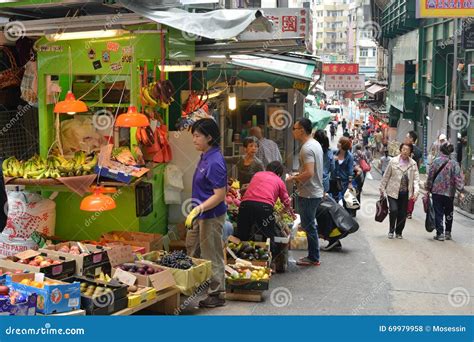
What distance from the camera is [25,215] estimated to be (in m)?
8.36

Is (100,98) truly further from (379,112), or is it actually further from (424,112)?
Answer: (379,112)

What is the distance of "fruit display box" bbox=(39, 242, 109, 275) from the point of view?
6.60 metres

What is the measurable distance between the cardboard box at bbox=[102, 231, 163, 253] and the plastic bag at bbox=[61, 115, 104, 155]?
4.85ft

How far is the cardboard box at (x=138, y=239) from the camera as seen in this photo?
26.5 ft

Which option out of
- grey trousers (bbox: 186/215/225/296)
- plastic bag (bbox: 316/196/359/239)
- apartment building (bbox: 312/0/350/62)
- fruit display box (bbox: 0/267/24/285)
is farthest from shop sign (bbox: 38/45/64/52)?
apartment building (bbox: 312/0/350/62)

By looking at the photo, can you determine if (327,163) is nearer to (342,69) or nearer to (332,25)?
(342,69)

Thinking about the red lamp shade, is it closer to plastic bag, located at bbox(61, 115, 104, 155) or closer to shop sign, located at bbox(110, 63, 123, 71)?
shop sign, located at bbox(110, 63, 123, 71)

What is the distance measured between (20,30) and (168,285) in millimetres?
3908

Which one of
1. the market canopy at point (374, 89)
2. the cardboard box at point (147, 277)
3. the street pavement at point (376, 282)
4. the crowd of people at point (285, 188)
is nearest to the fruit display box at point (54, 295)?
the cardboard box at point (147, 277)

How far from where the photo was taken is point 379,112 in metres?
45.3

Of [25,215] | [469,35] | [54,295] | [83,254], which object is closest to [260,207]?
[83,254]

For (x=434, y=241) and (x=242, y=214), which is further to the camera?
(x=434, y=241)

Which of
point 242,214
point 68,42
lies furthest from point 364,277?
point 68,42

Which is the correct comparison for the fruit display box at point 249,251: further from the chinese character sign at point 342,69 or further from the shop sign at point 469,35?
the chinese character sign at point 342,69
